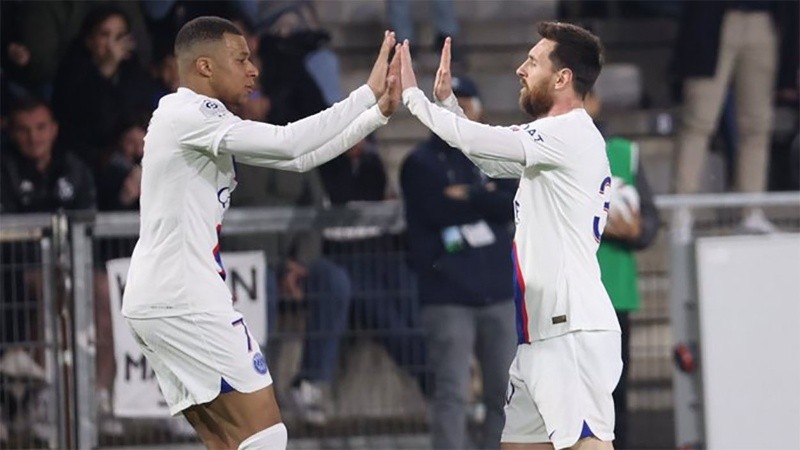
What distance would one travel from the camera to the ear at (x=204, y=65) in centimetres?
764

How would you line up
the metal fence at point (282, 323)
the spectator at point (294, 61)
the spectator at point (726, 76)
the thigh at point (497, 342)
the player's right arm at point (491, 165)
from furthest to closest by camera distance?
the spectator at point (726, 76)
the spectator at point (294, 61)
the thigh at point (497, 342)
the metal fence at point (282, 323)
the player's right arm at point (491, 165)

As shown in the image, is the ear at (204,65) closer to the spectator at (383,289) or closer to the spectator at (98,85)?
the spectator at (383,289)

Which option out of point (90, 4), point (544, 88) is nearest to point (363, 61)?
point (90, 4)

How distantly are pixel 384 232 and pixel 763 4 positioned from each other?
433 cm

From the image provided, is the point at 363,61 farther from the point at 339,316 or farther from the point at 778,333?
the point at 778,333

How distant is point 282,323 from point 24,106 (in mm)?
2149

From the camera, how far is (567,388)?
7441 mm

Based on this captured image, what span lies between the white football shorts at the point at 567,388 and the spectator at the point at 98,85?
16.6ft

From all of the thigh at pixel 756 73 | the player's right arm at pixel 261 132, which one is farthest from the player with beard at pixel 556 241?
the thigh at pixel 756 73

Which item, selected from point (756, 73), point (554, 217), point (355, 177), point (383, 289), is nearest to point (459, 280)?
point (383, 289)

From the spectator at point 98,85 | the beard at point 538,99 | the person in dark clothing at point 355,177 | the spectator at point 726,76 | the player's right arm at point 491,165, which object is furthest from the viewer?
the spectator at point 726,76

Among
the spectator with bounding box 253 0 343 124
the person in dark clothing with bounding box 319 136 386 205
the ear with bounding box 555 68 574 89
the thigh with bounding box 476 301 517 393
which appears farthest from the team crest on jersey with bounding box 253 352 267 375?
the spectator with bounding box 253 0 343 124

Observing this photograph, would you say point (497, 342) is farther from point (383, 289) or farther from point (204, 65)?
point (204, 65)

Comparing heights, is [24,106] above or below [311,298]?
above
